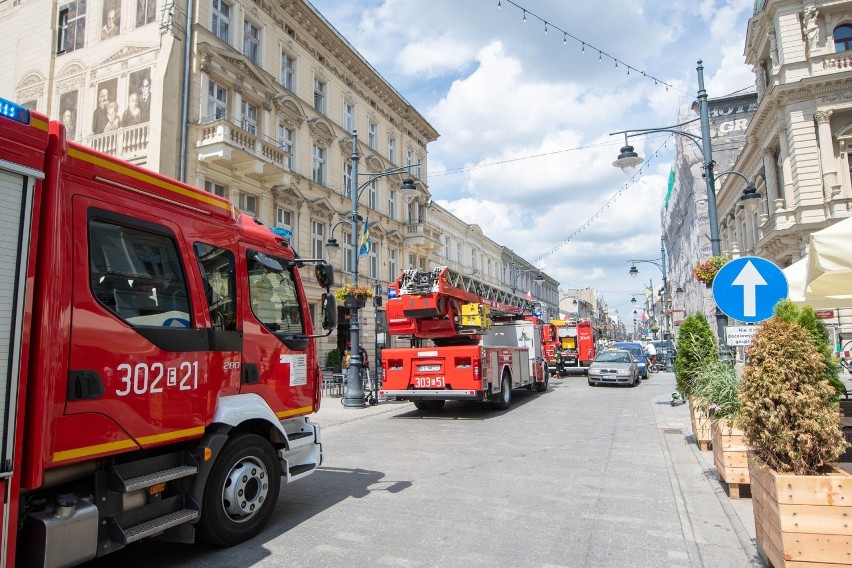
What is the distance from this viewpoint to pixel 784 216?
24.3m

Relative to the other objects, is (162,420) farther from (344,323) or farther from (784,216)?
(784,216)

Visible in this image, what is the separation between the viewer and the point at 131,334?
3.69 m

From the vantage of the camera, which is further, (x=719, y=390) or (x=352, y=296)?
(x=352, y=296)

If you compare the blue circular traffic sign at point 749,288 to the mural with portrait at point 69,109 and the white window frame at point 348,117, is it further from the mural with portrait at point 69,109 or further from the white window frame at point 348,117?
the white window frame at point 348,117

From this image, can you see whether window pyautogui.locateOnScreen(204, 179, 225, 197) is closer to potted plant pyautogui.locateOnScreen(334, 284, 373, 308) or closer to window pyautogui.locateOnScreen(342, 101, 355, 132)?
potted plant pyautogui.locateOnScreen(334, 284, 373, 308)

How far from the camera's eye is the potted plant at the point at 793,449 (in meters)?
3.21

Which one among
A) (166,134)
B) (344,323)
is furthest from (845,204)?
(166,134)

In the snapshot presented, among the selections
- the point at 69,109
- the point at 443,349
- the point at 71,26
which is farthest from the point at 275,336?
the point at 71,26

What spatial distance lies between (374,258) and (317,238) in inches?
198

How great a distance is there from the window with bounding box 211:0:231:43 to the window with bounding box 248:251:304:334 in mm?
16054

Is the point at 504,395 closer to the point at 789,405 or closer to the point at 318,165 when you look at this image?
the point at 789,405

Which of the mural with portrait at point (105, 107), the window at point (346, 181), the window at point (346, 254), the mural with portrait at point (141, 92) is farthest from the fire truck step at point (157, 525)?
the window at point (346, 181)

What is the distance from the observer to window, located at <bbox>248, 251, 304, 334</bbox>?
500cm

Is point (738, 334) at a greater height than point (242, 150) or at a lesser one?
lesser
